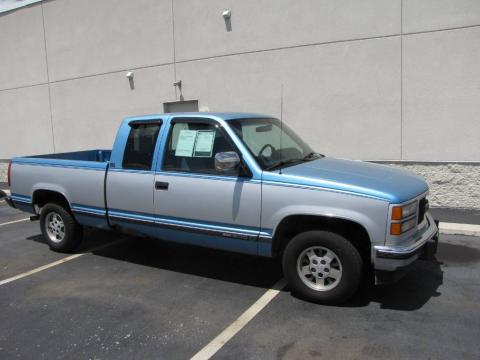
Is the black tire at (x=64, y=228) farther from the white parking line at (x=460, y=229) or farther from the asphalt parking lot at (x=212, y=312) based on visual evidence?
the white parking line at (x=460, y=229)

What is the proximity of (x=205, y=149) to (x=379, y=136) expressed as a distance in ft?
15.7

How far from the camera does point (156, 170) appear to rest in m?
5.06

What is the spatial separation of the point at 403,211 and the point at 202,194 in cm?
200

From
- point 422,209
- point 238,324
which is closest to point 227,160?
point 238,324

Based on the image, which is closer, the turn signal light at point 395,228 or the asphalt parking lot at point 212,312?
the asphalt parking lot at point 212,312

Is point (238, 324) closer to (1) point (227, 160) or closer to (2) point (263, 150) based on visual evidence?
(1) point (227, 160)

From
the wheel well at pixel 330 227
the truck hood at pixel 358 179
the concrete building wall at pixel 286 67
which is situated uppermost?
the concrete building wall at pixel 286 67

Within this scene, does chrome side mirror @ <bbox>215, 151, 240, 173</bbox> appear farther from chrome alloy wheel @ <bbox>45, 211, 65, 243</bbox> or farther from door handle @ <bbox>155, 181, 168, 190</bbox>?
chrome alloy wheel @ <bbox>45, 211, 65, 243</bbox>

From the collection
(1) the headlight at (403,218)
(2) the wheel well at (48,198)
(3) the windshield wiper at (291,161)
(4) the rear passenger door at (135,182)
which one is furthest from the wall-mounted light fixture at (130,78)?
(1) the headlight at (403,218)

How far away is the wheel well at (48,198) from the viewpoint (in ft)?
20.1

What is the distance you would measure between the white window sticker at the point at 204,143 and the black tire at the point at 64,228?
91.5 inches

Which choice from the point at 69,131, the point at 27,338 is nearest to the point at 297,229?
the point at 27,338

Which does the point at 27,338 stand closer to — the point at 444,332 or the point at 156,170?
the point at 156,170

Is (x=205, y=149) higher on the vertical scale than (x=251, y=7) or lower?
lower
